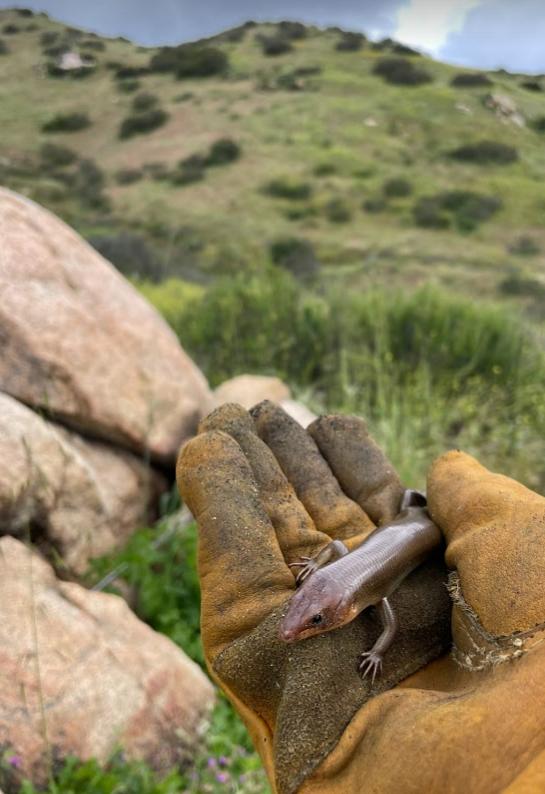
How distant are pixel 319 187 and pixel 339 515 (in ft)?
115

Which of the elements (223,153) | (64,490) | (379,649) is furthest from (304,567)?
(223,153)

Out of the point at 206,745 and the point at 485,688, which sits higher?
the point at 485,688

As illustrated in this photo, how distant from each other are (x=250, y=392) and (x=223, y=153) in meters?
35.7

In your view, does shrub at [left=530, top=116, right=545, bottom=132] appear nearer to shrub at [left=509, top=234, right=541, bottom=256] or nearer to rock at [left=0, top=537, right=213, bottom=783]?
shrub at [left=509, top=234, right=541, bottom=256]

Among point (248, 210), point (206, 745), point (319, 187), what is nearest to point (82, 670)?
point (206, 745)

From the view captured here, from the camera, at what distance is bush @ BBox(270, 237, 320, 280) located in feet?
65.3

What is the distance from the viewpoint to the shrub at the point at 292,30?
Result: 51.8 metres

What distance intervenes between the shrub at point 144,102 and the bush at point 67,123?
3.73 metres

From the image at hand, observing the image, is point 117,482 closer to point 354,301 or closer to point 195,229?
point 354,301

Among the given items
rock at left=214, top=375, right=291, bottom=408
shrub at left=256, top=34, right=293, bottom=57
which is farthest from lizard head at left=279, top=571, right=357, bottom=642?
shrub at left=256, top=34, right=293, bottom=57

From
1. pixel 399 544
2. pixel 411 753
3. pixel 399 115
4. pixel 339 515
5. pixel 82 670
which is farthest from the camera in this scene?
pixel 399 115

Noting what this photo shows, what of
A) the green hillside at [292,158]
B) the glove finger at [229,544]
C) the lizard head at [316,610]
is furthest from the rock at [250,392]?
Answer: the green hillside at [292,158]

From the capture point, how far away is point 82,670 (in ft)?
10.8

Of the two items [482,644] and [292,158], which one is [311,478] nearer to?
[482,644]
